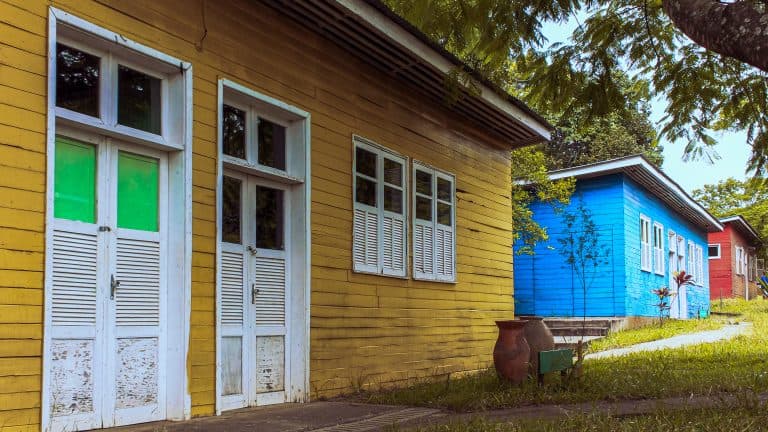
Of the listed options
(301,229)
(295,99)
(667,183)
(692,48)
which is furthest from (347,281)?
(667,183)

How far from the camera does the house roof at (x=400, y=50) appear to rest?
736 cm

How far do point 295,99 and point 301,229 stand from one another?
127 cm

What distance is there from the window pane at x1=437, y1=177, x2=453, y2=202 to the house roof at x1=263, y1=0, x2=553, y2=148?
1.03 meters

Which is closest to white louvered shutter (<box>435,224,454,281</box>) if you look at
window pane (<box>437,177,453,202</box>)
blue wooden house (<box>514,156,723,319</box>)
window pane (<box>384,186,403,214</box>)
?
window pane (<box>437,177,453,202</box>)

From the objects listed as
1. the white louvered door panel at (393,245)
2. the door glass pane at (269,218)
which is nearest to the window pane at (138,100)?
the door glass pane at (269,218)

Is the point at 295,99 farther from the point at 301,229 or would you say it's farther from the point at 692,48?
the point at 692,48

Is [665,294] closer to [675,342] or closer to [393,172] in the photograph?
[675,342]

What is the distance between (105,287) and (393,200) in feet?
14.5

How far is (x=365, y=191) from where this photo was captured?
28.5 feet

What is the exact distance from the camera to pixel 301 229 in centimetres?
747

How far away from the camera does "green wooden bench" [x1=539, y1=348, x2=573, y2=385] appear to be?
7506mm

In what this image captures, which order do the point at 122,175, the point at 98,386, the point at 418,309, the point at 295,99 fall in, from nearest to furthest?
1. the point at 98,386
2. the point at 122,175
3. the point at 295,99
4. the point at 418,309

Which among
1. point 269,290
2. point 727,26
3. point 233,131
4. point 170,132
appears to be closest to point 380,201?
point 269,290

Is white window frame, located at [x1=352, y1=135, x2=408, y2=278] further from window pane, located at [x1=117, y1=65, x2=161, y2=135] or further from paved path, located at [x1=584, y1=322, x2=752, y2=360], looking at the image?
paved path, located at [x1=584, y1=322, x2=752, y2=360]
